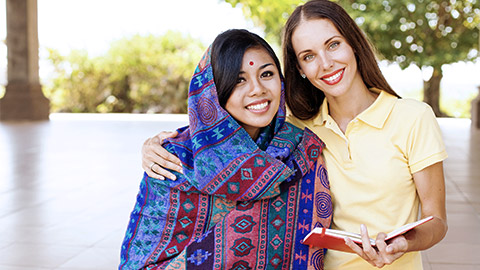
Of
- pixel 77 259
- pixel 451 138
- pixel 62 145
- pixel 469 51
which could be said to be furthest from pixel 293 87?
pixel 469 51

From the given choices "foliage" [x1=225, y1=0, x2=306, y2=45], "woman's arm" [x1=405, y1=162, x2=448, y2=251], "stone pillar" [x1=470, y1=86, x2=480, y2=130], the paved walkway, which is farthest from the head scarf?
"stone pillar" [x1=470, y1=86, x2=480, y2=130]

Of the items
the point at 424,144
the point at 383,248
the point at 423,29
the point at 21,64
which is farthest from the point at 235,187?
the point at 423,29

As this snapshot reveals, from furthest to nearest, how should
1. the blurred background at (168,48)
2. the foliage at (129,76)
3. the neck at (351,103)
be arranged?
the foliage at (129,76) < the blurred background at (168,48) < the neck at (351,103)

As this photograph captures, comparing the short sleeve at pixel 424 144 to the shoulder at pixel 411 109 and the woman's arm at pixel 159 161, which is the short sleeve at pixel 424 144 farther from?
the woman's arm at pixel 159 161

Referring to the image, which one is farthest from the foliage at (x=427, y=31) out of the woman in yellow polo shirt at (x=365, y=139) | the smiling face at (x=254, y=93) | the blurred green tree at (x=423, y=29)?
the smiling face at (x=254, y=93)

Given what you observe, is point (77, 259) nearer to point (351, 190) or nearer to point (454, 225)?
point (351, 190)

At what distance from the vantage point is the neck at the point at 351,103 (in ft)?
6.53

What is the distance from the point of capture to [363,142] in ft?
6.26

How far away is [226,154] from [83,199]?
10.2 ft

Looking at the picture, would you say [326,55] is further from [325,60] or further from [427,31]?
[427,31]

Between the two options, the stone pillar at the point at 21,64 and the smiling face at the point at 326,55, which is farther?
the stone pillar at the point at 21,64

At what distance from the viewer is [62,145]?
7816 millimetres

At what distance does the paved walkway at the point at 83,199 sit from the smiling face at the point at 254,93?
62.8 inches

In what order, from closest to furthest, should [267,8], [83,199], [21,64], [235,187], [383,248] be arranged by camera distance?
1. [383,248]
2. [235,187]
3. [83,199]
4. [267,8]
5. [21,64]
